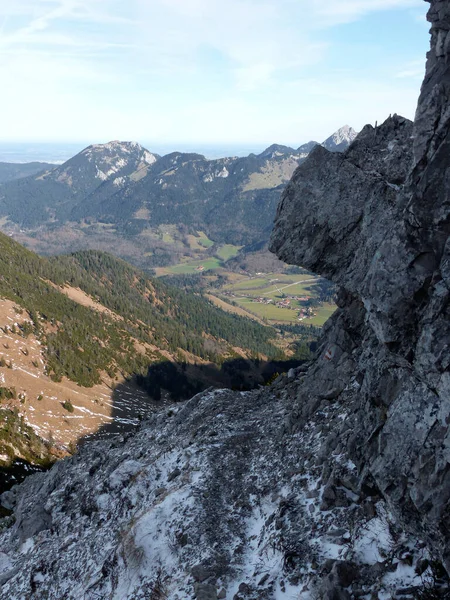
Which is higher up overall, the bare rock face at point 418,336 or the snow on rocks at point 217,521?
the bare rock face at point 418,336

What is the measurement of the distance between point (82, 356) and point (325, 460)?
400 feet

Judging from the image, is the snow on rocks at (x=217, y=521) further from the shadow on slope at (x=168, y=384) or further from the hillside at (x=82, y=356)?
the shadow on slope at (x=168, y=384)

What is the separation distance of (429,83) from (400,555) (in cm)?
2013

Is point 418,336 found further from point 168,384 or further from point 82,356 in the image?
point 168,384

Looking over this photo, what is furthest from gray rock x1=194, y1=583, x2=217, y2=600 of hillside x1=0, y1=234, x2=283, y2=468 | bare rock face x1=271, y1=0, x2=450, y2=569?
hillside x1=0, y1=234, x2=283, y2=468

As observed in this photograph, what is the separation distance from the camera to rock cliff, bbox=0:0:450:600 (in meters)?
15.4

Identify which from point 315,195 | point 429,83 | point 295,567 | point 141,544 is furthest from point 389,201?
point 141,544

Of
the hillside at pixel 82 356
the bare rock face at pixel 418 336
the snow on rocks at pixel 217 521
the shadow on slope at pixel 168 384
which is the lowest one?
the shadow on slope at pixel 168 384

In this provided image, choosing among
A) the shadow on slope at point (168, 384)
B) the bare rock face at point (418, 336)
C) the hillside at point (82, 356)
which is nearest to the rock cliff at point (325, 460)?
the bare rock face at point (418, 336)

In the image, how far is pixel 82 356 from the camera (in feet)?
435

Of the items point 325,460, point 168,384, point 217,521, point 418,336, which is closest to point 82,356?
point 168,384

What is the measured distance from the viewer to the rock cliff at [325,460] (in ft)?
50.7

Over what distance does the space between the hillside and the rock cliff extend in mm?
55101

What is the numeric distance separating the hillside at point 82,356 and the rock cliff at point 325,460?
55101mm
